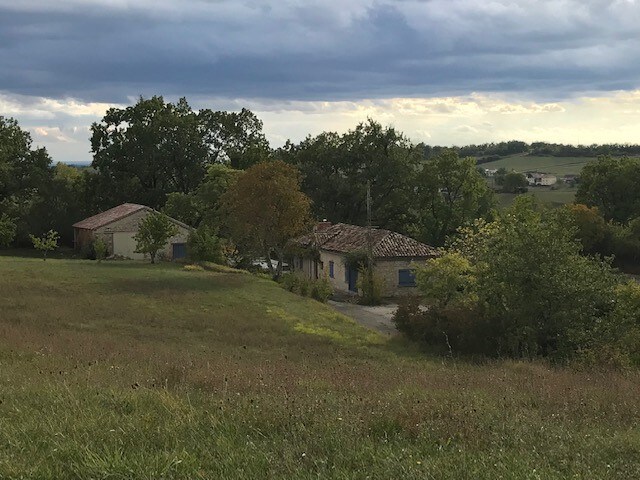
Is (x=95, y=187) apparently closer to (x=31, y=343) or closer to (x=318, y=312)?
(x=318, y=312)

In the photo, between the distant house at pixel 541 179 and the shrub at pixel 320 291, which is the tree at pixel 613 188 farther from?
the distant house at pixel 541 179

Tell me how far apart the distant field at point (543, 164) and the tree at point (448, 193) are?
72.8m

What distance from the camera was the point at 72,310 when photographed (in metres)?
24.5

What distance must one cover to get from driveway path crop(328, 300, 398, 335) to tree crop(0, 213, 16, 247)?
28126 mm

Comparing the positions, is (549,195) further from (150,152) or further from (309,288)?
(309,288)

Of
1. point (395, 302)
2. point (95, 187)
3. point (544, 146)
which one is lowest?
point (395, 302)

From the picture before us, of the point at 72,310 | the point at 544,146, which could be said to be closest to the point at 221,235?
the point at 72,310

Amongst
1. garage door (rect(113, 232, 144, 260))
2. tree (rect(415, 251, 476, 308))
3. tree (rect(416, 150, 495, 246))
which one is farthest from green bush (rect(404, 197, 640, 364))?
tree (rect(416, 150, 495, 246))

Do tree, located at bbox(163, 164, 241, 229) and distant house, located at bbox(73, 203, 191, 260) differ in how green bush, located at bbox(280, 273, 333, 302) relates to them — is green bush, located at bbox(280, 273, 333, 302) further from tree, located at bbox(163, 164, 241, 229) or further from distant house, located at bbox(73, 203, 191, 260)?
distant house, located at bbox(73, 203, 191, 260)

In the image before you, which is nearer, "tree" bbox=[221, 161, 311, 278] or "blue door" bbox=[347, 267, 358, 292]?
"tree" bbox=[221, 161, 311, 278]

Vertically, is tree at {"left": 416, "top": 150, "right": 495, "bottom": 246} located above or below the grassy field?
above

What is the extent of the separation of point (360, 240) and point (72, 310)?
23995 mm

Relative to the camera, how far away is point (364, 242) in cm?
4472

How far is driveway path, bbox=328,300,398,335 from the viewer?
102ft
